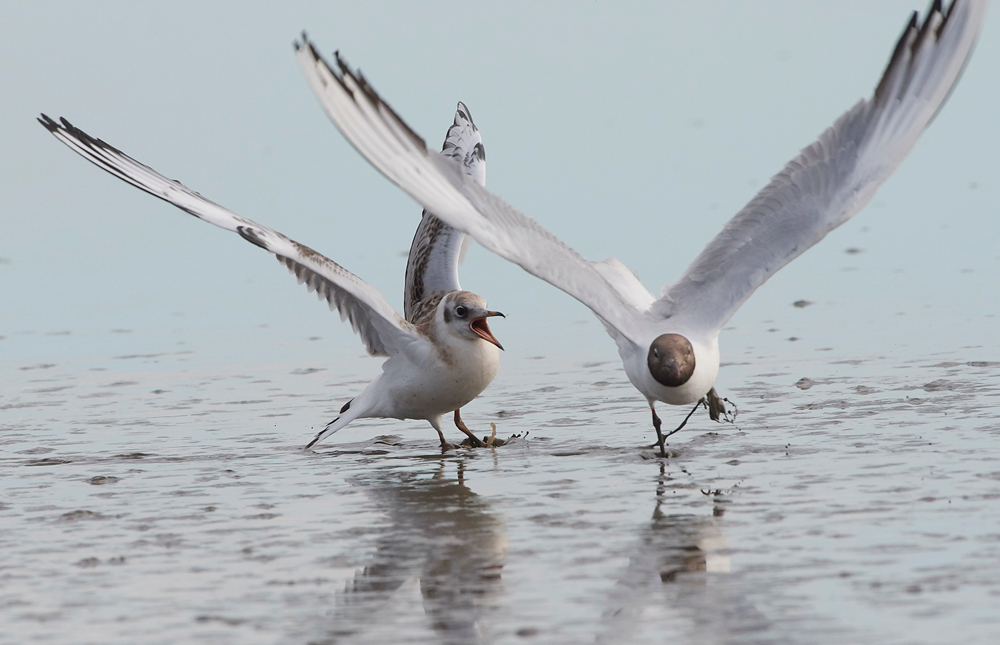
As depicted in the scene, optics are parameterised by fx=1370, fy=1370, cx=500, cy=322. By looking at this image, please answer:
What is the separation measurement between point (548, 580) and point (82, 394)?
6286mm

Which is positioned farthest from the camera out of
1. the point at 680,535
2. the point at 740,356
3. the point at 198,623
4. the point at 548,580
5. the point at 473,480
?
the point at 740,356

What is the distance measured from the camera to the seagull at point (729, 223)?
666 cm

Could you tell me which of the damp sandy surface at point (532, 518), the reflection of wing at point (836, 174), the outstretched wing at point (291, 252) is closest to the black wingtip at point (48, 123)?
the outstretched wing at point (291, 252)

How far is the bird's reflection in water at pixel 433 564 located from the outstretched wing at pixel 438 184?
1241 millimetres

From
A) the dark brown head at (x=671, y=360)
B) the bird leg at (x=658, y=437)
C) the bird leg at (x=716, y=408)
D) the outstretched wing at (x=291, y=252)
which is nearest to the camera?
the dark brown head at (x=671, y=360)

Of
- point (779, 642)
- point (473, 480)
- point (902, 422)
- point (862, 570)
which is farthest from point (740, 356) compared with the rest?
point (779, 642)

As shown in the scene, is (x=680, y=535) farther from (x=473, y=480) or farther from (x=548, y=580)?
(x=473, y=480)

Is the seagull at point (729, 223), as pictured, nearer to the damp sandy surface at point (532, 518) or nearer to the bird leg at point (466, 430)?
the damp sandy surface at point (532, 518)

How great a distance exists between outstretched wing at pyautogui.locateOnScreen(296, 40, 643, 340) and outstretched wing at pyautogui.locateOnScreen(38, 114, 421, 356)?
134 centimetres

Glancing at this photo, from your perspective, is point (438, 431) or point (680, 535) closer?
point (680, 535)

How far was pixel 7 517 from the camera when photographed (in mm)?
6859

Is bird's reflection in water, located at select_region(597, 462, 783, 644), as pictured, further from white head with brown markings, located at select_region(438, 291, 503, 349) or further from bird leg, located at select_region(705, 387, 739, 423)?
white head with brown markings, located at select_region(438, 291, 503, 349)

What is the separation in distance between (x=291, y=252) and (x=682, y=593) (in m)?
3.66

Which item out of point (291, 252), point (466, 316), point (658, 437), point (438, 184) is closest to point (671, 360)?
Answer: point (658, 437)
